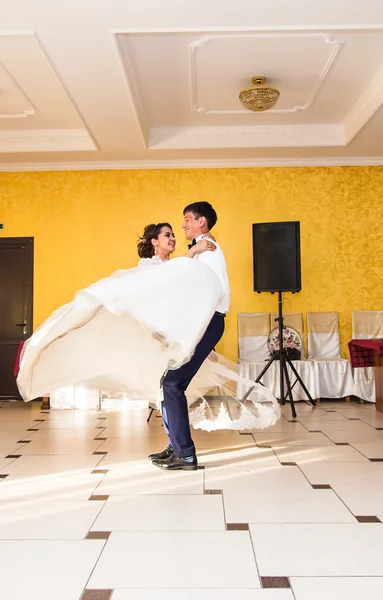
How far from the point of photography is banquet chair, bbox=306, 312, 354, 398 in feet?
23.1

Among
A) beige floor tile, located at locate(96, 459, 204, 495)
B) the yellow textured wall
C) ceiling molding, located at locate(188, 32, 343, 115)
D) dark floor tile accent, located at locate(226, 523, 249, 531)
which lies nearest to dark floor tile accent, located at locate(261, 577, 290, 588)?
dark floor tile accent, located at locate(226, 523, 249, 531)

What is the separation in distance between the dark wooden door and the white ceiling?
108 cm

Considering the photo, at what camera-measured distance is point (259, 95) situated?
5.69m

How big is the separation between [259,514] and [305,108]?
4.94 meters

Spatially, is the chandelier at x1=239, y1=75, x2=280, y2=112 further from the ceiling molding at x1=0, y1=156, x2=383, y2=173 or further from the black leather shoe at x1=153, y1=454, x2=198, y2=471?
the black leather shoe at x1=153, y1=454, x2=198, y2=471

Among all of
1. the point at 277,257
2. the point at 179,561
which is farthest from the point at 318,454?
the point at 277,257

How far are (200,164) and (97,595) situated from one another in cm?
643

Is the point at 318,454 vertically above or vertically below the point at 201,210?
below

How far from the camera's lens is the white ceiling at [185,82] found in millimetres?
4348

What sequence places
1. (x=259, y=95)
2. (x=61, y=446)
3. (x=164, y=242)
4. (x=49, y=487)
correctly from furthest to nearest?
(x=259, y=95), (x=164, y=242), (x=61, y=446), (x=49, y=487)

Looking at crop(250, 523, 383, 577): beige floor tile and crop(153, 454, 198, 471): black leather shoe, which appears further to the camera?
crop(153, 454, 198, 471): black leather shoe

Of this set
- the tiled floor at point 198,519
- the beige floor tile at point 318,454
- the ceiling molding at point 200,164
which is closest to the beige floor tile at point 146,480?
the tiled floor at point 198,519

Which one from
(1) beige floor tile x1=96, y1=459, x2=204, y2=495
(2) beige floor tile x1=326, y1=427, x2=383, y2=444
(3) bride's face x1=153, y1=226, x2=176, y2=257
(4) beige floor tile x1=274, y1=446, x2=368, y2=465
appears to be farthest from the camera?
(3) bride's face x1=153, y1=226, x2=176, y2=257

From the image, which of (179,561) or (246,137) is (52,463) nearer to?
(179,561)
